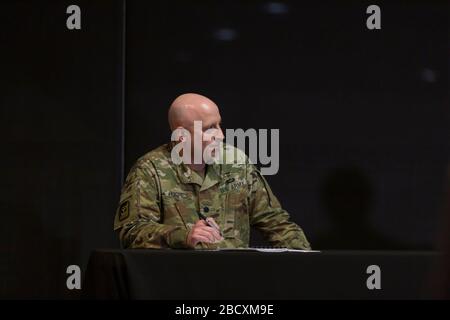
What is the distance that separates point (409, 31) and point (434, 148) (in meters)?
0.61

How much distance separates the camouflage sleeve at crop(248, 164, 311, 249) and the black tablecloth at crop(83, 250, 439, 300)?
69cm

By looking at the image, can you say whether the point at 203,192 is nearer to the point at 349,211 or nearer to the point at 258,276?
the point at 258,276

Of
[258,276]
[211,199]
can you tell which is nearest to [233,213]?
[211,199]

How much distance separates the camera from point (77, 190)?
4.48m

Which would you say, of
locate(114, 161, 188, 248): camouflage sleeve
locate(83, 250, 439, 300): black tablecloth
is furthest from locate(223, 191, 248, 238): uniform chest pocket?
locate(83, 250, 439, 300): black tablecloth

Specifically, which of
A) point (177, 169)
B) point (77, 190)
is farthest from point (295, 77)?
point (177, 169)

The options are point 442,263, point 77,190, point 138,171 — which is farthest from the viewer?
point 77,190

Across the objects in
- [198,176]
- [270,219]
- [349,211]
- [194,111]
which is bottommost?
[349,211]

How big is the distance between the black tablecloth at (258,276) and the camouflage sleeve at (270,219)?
0.69 metres

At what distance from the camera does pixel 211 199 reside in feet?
10.4

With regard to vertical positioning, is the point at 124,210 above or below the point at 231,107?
below

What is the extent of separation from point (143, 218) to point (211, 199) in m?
0.30

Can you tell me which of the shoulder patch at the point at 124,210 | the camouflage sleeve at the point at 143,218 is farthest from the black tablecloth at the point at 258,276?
the shoulder patch at the point at 124,210

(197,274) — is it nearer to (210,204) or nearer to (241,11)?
(210,204)
